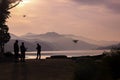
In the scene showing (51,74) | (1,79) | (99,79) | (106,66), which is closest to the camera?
(99,79)

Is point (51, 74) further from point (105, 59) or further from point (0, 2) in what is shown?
point (0, 2)

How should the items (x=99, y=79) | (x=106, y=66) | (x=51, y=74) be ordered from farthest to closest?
(x=51, y=74)
(x=106, y=66)
(x=99, y=79)

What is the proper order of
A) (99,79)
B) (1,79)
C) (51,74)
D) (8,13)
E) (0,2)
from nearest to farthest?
(99,79) < (1,79) < (51,74) < (0,2) < (8,13)

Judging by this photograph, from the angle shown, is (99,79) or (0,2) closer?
(99,79)

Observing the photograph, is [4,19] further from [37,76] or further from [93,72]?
[93,72]

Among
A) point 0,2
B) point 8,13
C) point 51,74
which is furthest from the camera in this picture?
point 8,13

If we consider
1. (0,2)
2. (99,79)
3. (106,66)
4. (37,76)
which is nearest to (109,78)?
(99,79)

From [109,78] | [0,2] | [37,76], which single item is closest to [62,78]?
[37,76]

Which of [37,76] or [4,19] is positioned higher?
[4,19]

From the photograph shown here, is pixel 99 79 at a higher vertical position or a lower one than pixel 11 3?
lower

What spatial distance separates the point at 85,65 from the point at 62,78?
4.66 meters

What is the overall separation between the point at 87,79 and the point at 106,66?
2482mm

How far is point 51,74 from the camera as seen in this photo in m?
30.8

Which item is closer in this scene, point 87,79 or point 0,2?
point 87,79
